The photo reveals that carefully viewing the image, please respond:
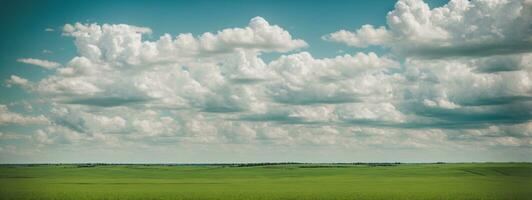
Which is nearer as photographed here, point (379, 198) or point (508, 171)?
point (379, 198)

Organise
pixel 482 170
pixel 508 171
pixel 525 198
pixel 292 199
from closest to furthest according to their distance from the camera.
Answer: pixel 525 198 → pixel 292 199 → pixel 508 171 → pixel 482 170

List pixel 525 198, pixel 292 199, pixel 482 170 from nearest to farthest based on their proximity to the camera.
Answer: pixel 525 198
pixel 292 199
pixel 482 170

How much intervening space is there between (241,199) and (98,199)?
583 inches

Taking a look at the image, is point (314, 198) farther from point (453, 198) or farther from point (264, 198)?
point (453, 198)

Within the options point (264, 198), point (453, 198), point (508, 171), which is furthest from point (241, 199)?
point (508, 171)

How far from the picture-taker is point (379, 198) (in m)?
57.8

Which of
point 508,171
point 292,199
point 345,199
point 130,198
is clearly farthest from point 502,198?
point 508,171

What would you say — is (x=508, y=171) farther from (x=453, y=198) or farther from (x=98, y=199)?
(x=98, y=199)

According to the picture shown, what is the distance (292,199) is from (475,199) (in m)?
18.3

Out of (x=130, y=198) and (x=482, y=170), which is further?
(x=482, y=170)

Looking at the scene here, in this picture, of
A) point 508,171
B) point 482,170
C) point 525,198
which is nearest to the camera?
point 525,198

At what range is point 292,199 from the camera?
184 feet

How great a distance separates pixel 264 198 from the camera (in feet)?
189

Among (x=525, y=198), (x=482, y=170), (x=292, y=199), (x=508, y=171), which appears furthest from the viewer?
(x=482, y=170)
